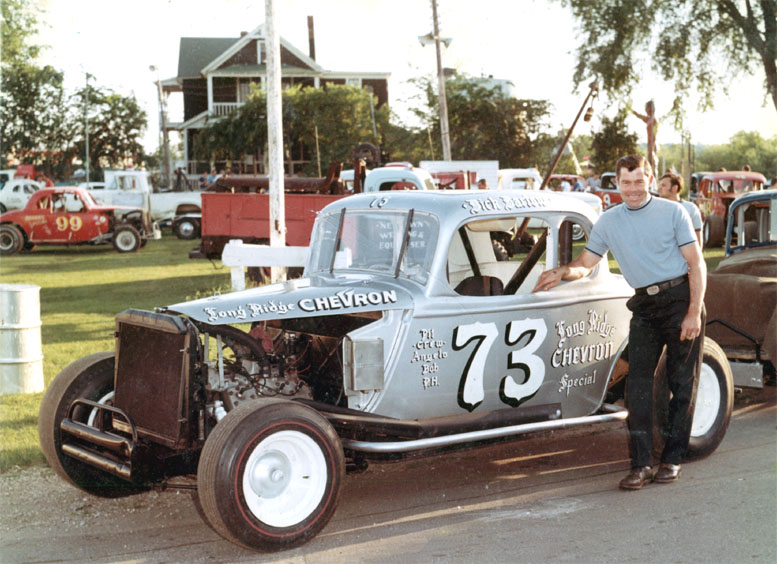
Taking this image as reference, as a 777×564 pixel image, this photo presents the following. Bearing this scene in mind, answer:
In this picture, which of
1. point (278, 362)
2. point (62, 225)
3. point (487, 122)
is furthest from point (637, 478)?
point (487, 122)

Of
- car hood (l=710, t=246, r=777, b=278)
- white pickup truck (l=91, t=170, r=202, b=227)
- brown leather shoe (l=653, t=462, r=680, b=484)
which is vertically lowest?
brown leather shoe (l=653, t=462, r=680, b=484)

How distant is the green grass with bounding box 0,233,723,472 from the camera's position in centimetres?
774

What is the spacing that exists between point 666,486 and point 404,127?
43690 mm

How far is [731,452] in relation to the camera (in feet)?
22.1

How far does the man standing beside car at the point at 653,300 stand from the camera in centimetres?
572

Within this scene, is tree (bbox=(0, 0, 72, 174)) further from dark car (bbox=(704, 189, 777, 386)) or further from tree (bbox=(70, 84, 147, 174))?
dark car (bbox=(704, 189, 777, 386))

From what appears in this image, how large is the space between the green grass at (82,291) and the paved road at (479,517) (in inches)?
53.6

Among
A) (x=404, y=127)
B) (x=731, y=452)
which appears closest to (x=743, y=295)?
(x=731, y=452)

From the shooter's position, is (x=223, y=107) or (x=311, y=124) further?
(x=223, y=107)

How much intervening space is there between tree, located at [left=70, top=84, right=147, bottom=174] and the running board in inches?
2018

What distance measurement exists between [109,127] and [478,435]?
2171 inches

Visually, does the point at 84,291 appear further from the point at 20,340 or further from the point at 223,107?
the point at 223,107

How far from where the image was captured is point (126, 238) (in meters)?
27.2

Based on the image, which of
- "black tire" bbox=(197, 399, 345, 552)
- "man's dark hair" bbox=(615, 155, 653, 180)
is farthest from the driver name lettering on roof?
"black tire" bbox=(197, 399, 345, 552)
